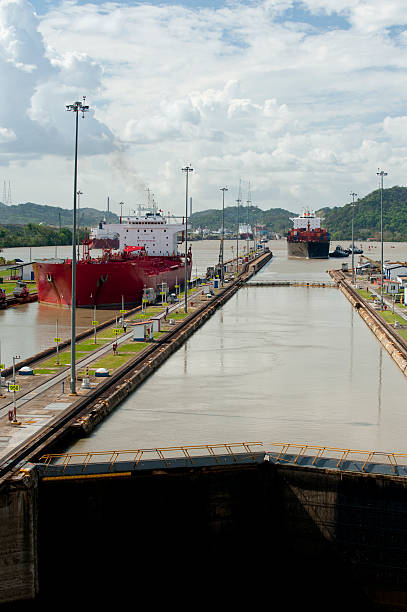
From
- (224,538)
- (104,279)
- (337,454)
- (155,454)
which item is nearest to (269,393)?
(337,454)

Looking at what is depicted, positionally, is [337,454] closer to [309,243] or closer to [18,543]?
[18,543]

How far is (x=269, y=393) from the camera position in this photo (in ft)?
106

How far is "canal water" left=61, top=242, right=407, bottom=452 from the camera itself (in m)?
25.3

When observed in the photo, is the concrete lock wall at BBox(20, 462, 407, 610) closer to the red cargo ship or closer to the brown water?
the brown water

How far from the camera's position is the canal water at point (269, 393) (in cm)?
2533

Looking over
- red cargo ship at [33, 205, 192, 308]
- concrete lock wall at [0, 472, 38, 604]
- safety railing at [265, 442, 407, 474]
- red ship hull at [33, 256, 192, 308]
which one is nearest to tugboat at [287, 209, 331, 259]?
red cargo ship at [33, 205, 192, 308]

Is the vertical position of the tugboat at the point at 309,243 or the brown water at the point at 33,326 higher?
the tugboat at the point at 309,243

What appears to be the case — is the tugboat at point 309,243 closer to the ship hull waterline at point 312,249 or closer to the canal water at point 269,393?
the ship hull waterline at point 312,249

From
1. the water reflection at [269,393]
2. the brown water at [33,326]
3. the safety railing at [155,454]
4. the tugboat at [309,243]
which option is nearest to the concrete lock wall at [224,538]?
the safety railing at [155,454]

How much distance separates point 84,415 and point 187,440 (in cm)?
383

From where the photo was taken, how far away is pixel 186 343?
1831 inches

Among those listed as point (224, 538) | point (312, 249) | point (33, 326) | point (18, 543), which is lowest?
point (224, 538)

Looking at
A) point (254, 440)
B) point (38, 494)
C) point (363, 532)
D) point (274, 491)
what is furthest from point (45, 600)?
point (254, 440)

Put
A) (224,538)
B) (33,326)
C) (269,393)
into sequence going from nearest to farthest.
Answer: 1. (224,538)
2. (269,393)
3. (33,326)
